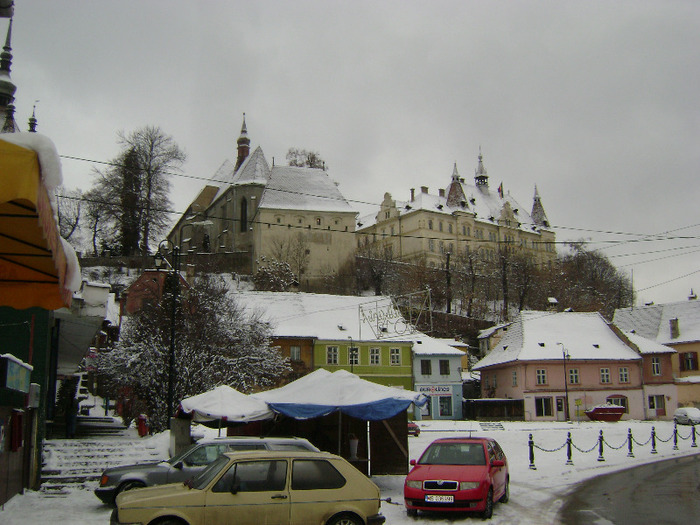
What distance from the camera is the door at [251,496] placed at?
31.0 ft

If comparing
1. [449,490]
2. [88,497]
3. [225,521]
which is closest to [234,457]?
[225,521]

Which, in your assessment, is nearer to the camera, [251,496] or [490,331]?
[251,496]

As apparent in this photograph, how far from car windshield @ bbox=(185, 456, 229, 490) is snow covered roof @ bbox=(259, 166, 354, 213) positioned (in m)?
72.0

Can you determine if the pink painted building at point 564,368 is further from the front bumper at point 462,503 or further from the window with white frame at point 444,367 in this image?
the front bumper at point 462,503

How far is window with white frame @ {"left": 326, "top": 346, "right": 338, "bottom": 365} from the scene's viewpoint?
166 ft

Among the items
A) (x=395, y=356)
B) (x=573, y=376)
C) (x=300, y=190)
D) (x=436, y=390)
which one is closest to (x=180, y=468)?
(x=395, y=356)

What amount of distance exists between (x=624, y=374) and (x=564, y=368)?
5715 millimetres

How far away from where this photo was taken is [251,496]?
9.68 metres

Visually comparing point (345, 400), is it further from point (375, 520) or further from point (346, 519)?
point (346, 519)

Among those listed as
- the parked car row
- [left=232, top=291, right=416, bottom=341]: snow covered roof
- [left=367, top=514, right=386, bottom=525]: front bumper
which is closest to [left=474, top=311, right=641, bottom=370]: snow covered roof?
[left=232, top=291, right=416, bottom=341]: snow covered roof

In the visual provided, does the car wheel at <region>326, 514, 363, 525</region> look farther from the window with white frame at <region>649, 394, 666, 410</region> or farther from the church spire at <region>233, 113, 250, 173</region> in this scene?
the church spire at <region>233, 113, 250, 173</region>

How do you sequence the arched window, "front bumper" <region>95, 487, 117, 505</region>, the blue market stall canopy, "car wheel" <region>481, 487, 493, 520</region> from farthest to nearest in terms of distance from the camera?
the arched window → the blue market stall canopy → "front bumper" <region>95, 487, 117, 505</region> → "car wheel" <region>481, 487, 493, 520</region>

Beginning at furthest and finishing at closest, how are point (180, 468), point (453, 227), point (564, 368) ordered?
point (453, 227)
point (564, 368)
point (180, 468)

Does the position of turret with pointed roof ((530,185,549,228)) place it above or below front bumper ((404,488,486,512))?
above
